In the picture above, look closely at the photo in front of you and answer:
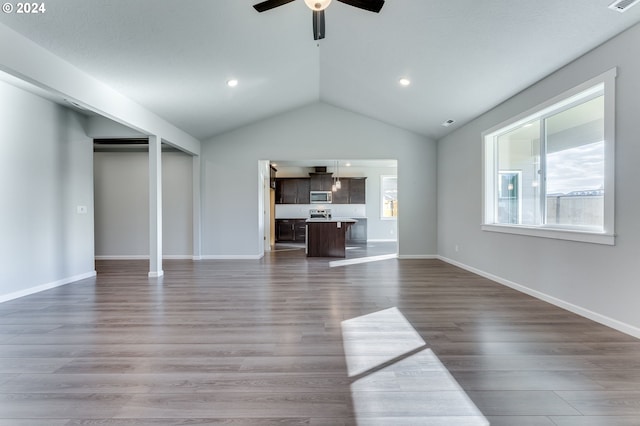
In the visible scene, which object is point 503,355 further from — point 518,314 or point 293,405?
point 293,405

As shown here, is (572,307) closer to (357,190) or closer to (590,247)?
(590,247)

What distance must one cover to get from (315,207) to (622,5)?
8.65 metres

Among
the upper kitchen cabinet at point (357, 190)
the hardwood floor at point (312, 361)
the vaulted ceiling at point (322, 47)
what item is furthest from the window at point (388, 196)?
the hardwood floor at point (312, 361)

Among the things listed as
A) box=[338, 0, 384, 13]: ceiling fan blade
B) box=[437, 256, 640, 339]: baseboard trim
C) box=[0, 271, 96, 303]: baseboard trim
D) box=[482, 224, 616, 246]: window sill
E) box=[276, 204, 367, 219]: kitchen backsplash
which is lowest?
box=[0, 271, 96, 303]: baseboard trim

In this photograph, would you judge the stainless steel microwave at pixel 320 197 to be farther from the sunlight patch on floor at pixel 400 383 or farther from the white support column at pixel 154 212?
the sunlight patch on floor at pixel 400 383

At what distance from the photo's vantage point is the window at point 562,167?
2.78 metres

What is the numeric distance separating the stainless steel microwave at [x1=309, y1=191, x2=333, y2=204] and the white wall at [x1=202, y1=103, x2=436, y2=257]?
147 inches

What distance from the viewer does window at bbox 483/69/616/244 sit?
9.11ft

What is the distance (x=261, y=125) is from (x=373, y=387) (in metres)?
6.00

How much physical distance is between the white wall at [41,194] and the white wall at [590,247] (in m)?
6.30

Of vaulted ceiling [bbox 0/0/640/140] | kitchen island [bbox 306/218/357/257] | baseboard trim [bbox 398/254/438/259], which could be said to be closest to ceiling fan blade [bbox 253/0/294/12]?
vaulted ceiling [bbox 0/0/640/140]

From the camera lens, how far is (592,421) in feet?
4.82

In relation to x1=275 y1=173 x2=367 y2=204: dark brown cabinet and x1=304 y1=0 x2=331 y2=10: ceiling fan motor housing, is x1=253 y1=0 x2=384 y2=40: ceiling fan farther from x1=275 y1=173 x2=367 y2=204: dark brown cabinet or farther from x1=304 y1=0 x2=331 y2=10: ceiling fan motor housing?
x1=275 y1=173 x2=367 y2=204: dark brown cabinet

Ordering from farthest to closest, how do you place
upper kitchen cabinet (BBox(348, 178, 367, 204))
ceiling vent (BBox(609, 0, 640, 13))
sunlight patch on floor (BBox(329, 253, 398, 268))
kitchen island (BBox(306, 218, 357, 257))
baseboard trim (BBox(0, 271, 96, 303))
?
upper kitchen cabinet (BBox(348, 178, 367, 204))
kitchen island (BBox(306, 218, 357, 257))
sunlight patch on floor (BBox(329, 253, 398, 268))
baseboard trim (BBox(0, 271, 96, 303))
ceiling vent (BBox(609, 0, 640, 13))
